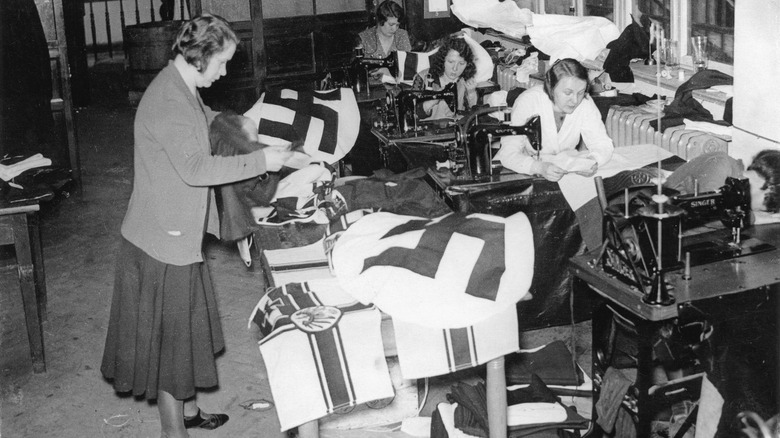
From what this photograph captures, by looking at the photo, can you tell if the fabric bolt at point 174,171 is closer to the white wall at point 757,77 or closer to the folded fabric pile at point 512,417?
the folded fabric pile at point 512,417

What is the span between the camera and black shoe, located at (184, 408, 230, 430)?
3.00 m

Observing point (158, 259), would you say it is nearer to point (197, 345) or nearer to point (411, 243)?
point (197, 345)

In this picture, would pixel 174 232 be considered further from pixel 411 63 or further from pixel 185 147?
pixel 411 63

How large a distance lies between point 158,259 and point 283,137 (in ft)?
4.20

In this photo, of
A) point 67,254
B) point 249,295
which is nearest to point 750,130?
point 249,295

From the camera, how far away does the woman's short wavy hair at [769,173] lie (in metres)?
2.43

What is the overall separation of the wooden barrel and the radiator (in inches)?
207

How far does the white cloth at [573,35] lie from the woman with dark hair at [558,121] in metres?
1.25

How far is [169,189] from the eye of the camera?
2.51 m

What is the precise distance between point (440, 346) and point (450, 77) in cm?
272

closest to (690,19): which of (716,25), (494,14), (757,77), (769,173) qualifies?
(716,25)

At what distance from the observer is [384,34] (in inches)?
236

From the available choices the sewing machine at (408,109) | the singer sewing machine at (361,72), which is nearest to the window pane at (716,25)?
the sewing machine at (408,109)

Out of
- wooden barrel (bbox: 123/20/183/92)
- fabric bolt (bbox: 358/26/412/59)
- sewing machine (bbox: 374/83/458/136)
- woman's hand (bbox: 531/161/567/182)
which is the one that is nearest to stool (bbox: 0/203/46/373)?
sewing machine (bbox: 374/83/458/136)
